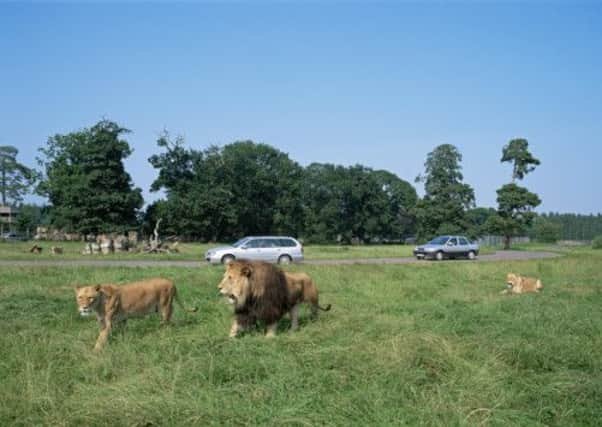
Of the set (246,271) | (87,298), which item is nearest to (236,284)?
→ (246,271)

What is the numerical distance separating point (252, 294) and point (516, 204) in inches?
2494

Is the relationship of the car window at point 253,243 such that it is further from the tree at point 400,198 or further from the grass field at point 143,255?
the tree at point 400,198

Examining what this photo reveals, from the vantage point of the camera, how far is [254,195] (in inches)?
3238

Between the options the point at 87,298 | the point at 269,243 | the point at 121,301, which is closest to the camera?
the point at 87,298

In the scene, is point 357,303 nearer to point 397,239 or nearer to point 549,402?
point 549,402

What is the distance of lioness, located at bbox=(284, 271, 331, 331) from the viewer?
30.0ft

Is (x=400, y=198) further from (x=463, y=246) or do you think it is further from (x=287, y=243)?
(x=287, y=243)

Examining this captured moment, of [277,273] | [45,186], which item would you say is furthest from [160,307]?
[45,186]

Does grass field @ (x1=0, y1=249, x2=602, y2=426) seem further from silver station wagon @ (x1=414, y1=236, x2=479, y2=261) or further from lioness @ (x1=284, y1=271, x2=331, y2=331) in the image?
silver station wagon @ (x1=414, y1=236, x2=479, y2=261)

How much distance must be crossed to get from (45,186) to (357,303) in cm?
6317

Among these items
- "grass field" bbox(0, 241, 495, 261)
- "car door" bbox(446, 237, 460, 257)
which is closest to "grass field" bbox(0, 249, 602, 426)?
"grass field" bbox(0, 241, 495, 261)

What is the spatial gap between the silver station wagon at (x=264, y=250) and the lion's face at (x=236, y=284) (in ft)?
65.9

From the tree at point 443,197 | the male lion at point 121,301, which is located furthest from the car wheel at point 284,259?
the tree at point 443,197

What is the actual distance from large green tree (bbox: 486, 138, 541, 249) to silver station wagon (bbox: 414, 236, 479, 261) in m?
29.6
